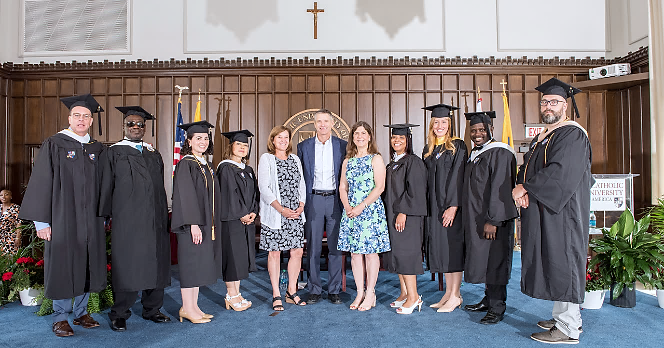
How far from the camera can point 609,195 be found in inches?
195

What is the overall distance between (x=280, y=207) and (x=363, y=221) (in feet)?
2.57

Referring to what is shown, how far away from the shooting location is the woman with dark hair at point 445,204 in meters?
3.75

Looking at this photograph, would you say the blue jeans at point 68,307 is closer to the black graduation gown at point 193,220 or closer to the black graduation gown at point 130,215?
the black graduation gown at point 130,215

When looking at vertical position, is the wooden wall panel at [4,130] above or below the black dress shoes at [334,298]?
above

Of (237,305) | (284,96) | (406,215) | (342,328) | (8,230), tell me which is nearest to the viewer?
(342,328)

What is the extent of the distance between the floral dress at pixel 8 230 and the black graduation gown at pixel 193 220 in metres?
3.57

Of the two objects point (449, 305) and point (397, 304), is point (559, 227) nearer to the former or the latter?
point (449, 305)

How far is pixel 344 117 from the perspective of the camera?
301 inches

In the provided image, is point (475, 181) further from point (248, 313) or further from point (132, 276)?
point (132, 276)

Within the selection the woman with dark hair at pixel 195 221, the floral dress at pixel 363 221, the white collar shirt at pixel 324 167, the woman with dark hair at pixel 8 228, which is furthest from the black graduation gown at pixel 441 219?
the woman with dark hair at pixel 8 228

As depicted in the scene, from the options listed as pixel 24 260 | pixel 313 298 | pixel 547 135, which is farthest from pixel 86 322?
pixel 547 135

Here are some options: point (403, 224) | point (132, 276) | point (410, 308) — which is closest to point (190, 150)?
point (132, 276)

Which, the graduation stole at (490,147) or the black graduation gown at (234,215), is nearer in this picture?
the graduation stole at (490,147)

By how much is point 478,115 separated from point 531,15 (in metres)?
5.35
